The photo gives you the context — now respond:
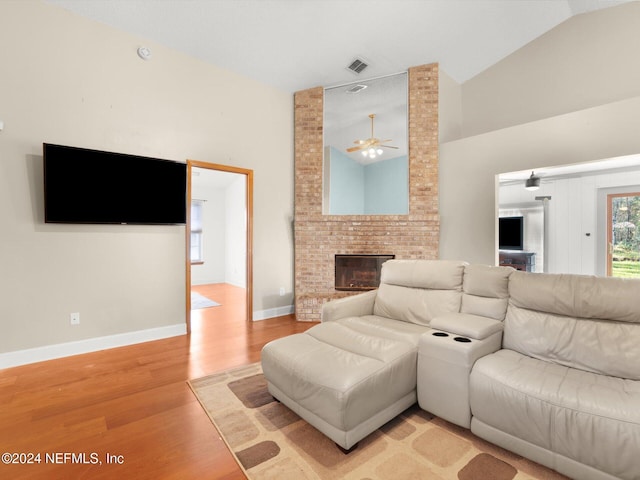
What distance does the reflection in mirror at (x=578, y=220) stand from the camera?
16.8ft

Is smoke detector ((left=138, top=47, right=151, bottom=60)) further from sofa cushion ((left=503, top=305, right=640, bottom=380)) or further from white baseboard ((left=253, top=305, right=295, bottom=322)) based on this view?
sofa cushion ((left=503, top=305, right=640, bottom=380))

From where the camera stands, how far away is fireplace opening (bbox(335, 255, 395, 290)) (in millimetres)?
4629

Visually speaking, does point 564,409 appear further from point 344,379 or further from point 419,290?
point 419,290

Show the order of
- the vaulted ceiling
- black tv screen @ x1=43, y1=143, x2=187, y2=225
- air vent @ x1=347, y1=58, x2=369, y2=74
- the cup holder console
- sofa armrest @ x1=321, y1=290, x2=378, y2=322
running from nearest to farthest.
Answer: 1. the cup holder console
2. sofa armrest @ x1=321, y1=290, x2=378, y2=322
3. black tv screen @ x1=43, y1=143, x2=187, y2=225
4. the vaulted ceiling
5. air vent @ x1=347, y1=58, x2=369, y2=74

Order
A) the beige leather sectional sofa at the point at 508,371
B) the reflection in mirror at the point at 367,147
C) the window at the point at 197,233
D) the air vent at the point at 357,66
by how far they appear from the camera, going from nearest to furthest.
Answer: the beige leather sectional sofa at the point at 508,371 < the air vent at the point at 357,66 < the reflection in mirror at the point at 367,147 < the window at the point at 197,233

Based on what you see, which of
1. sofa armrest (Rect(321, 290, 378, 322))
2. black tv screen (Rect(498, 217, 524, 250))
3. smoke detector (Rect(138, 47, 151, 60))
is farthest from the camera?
black tv screen (Rect(498, 217, 524, 250))

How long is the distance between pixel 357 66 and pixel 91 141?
11.3 feet

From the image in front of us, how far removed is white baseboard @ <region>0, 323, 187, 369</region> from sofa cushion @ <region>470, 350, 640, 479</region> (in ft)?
10.9

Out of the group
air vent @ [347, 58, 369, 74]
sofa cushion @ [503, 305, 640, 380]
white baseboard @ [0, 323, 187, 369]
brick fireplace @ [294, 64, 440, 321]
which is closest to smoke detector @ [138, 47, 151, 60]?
brick fireplace @ [294, 64, 440, 321]

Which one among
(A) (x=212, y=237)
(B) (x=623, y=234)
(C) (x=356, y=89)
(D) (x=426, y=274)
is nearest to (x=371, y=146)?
(C) (x=356, y=89)

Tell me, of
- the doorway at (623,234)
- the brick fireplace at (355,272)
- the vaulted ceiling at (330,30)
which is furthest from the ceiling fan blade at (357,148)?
the doorway at (623,234)

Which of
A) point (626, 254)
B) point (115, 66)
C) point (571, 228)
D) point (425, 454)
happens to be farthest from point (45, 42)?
point (626, 254)

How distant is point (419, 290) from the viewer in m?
2.75

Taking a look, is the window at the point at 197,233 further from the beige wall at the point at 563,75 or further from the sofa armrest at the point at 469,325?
the sofa armrest at the point at 469,325
